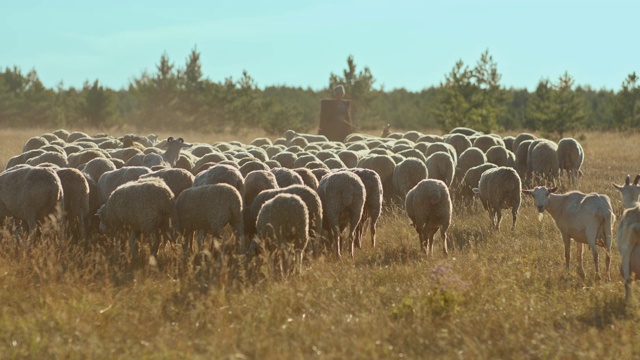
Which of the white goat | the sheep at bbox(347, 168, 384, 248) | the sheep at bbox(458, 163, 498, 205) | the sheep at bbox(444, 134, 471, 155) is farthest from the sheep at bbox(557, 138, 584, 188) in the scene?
the white goat

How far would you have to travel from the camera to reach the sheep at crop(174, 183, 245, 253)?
9328 mm

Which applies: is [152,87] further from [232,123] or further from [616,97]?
[616,97]

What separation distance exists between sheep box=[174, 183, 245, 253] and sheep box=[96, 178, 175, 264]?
0.19 metres

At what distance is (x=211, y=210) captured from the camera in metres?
9.35

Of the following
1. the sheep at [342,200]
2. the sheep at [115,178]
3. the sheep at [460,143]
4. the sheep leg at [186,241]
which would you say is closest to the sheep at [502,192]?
the sheep at [342,200]

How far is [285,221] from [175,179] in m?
2.76

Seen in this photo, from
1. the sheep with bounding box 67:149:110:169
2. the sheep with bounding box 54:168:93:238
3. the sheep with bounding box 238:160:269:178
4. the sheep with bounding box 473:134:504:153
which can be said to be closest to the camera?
the sheep with bounding box 54:168:93:238

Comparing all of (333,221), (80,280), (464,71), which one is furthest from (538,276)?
(464,71)

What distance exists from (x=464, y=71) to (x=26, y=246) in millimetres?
29390

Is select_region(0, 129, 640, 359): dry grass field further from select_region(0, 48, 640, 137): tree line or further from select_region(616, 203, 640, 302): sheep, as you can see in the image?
select_region(0, 48, 640, 137): tree line

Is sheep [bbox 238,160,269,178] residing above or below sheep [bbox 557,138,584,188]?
above

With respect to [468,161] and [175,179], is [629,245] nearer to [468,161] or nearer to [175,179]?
[175,179]

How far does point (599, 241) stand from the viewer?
28.5 feet

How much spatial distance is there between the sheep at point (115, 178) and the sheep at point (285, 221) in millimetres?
3442
